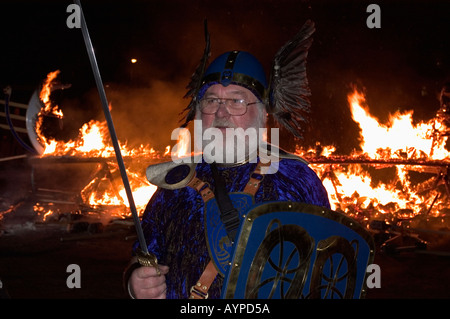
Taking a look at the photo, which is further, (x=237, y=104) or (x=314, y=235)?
(x=237, y=104)

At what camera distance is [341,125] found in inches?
531

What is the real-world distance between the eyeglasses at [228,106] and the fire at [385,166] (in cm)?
655

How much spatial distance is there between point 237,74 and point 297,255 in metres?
1.23

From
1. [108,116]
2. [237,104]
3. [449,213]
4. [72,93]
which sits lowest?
[108,116]

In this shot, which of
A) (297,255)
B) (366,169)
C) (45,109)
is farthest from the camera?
(366,169)

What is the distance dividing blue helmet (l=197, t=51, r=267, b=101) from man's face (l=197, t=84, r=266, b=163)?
36mm

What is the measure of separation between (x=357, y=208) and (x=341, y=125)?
559cm

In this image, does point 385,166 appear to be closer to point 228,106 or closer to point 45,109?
point 228,106

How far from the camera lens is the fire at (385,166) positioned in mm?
8828

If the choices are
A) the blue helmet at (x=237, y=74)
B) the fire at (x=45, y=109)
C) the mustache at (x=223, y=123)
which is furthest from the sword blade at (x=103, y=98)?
the fire at (x=45, y=109)

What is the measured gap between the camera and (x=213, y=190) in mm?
2158

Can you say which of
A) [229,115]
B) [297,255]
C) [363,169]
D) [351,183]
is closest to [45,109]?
[351,183]

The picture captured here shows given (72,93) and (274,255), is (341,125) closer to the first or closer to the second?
(72,93)
